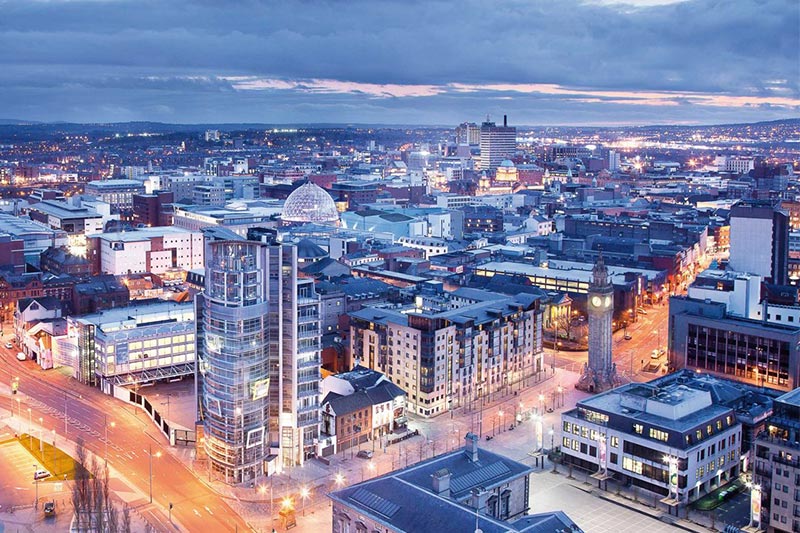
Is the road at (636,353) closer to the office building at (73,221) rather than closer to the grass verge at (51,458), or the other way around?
the grass verge at (51,458)

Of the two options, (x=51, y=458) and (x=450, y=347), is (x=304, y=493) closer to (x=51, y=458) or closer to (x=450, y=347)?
(x=51, y=458)

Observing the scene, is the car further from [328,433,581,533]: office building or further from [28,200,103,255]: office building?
[28,200,103,255]: office building

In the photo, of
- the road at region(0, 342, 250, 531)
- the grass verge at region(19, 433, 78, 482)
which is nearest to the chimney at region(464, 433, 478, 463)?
the road at region(0, 342, 250, 531)

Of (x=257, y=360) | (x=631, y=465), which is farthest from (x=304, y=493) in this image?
(x=631, y=465)

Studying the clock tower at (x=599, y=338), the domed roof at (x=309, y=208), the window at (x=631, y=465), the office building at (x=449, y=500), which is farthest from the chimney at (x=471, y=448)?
the domed roof at (x=309, y=208)

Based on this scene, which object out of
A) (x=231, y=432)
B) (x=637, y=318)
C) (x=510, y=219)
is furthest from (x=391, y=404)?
(x=510, y=219)

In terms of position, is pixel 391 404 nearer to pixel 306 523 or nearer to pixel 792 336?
pixel 306 523
